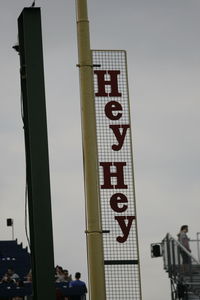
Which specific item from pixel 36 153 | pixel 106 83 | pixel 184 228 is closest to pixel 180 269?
pixel 184 228

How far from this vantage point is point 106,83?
19469 mm

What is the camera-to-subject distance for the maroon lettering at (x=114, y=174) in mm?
19125

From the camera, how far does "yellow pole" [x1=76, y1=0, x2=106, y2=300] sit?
1733cm

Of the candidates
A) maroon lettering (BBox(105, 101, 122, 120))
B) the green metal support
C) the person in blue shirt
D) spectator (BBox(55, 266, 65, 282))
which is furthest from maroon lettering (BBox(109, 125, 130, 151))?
the green metal support

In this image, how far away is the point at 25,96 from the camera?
962 centimetres

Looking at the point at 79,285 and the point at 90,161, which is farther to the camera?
the point at 79,285

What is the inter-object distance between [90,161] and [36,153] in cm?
870

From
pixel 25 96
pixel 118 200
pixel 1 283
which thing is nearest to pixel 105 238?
pixel 118 200

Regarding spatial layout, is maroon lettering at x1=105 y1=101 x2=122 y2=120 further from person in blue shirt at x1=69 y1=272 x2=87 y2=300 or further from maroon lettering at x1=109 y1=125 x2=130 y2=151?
person in blue shirt at x1=69 y1=272 x2=87 y2=300

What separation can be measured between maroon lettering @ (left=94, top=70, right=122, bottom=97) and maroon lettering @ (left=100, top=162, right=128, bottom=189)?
1.48m

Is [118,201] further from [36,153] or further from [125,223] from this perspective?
[36,153]

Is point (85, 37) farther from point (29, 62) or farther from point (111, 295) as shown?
point (29, 62)

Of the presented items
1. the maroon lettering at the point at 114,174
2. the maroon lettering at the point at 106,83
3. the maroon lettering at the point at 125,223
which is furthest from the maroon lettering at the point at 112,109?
the maroon lettering at the point at 125,223

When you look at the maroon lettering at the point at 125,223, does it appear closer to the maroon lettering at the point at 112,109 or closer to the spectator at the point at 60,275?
the maroon lettering at the point at 112,109
